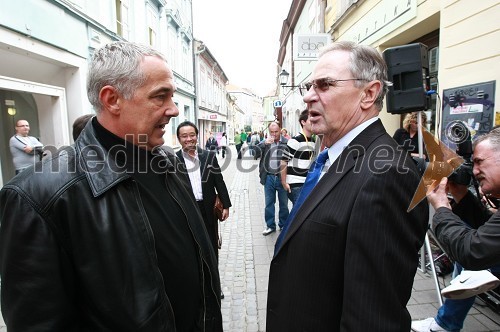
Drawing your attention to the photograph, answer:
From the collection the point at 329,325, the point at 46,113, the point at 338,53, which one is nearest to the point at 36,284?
the point at 329,325

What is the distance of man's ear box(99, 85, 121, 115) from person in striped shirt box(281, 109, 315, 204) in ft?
11.8

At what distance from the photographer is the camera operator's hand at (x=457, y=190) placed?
2.40 m

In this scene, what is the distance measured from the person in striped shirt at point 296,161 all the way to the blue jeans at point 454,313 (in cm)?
247

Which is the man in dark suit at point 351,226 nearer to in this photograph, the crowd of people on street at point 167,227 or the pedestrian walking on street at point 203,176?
the crowd of people on street at point 167,227

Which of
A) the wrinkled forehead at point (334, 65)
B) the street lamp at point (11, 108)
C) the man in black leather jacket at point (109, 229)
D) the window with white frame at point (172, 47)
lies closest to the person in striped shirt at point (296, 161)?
the wrinkled forehead at point (334, 65)

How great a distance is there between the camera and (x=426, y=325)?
9.24ft

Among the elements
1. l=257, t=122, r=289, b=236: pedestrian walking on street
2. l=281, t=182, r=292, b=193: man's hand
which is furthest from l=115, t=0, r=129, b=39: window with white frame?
l=281, t=182, r=292, b=193: man's hand

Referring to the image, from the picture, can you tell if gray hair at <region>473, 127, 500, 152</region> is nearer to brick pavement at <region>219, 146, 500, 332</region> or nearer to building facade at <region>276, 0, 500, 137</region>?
building facade at <region>276, 0, 500, 137</region>

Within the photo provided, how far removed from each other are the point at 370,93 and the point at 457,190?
155 centimetres

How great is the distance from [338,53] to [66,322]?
158 cm

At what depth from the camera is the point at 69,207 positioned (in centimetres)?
111

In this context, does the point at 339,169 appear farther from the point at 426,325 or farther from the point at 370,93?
the point at 426,325

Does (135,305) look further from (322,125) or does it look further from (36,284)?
(322,125)

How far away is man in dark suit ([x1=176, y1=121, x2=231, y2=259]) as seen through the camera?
143 inches
